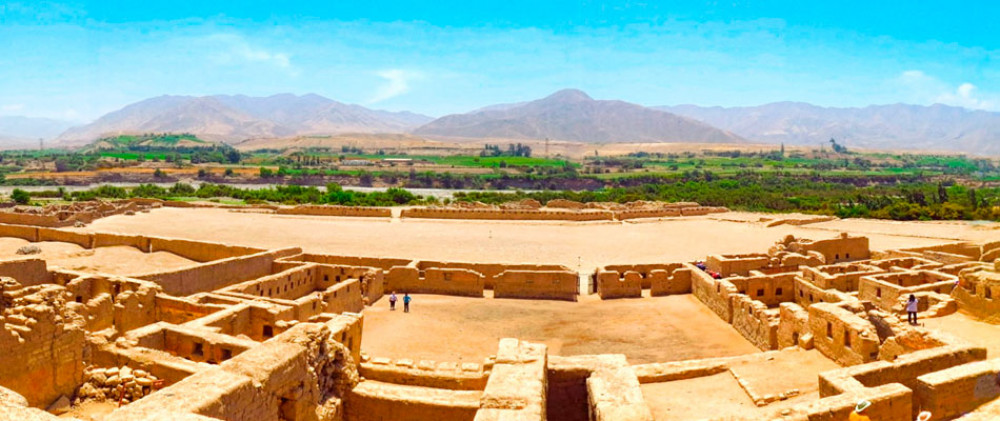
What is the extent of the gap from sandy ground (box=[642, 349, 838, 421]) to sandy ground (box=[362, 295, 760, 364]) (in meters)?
3.35

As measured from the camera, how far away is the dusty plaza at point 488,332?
329 inches

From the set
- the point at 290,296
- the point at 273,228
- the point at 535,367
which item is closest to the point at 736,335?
the point at 535,367

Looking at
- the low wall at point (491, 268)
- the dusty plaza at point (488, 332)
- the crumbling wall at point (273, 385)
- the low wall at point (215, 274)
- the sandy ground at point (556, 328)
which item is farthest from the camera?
the low wall at point (491, 268)

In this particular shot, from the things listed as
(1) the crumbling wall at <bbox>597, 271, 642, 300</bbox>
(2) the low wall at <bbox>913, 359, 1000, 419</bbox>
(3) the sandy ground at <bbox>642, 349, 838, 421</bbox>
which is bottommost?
(1) the crumbling wall at <bbox>597, 271, 642, 300</bbox>

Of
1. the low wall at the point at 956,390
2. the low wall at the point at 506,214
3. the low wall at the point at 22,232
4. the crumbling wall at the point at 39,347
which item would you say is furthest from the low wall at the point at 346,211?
the low wall at the point at 956,390

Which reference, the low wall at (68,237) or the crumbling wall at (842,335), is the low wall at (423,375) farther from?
the low wall at (68,237)

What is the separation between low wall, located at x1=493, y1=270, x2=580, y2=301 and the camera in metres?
21.0

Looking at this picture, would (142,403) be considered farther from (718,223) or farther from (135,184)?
(135,184)

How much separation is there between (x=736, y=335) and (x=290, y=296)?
11850mm

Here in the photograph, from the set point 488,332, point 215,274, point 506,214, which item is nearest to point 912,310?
point 488,332

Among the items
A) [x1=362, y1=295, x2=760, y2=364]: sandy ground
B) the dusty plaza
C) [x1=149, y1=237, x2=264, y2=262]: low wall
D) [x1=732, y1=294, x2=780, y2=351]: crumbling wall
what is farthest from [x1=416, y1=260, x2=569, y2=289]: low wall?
[x1=149, y1=237, x2=264, y2=262]: low wall

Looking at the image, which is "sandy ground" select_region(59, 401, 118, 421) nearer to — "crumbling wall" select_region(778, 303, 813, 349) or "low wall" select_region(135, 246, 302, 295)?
"low wall" select_region(135, 246, 302, 295)

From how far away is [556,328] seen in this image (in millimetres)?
17703

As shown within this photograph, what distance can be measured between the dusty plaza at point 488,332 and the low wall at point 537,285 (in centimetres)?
5
